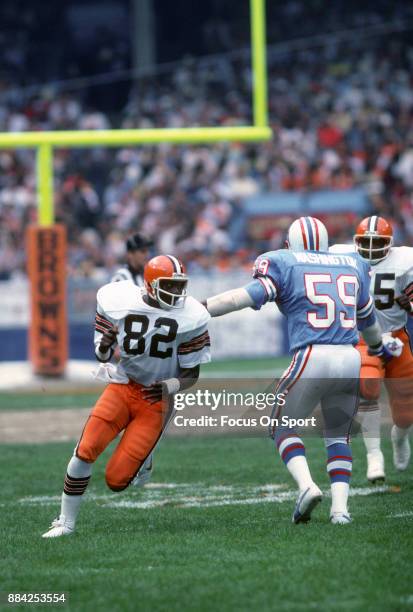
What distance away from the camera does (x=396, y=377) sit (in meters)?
7.44

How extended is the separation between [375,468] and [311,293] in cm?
179

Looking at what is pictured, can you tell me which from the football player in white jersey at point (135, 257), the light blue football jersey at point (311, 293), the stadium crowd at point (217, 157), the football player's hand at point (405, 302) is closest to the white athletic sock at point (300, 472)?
the light blue football jersey at point (311, 293)

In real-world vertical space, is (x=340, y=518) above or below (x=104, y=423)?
below

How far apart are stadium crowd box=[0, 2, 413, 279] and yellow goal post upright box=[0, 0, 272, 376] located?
2.68 metres

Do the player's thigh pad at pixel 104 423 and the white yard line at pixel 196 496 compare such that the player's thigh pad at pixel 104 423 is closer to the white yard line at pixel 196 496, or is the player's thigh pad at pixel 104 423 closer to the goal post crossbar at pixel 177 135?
the white yard line at pixel 196 496

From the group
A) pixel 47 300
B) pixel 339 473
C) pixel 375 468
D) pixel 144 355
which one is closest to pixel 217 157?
pixel 47 300

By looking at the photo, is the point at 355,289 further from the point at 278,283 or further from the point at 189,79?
the point at 189,79

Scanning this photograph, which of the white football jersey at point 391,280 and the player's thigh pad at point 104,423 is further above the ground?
the white football jersey at point 391,280

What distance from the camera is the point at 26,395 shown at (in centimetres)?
1314

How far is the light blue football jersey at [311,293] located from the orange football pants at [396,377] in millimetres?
1536

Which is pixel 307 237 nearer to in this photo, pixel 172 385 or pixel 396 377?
pixel 172 385

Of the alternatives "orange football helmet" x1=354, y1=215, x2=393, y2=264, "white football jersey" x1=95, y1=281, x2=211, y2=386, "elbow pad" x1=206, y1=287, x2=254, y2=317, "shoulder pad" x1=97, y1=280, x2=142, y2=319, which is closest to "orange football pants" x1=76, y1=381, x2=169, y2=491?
"white football jersey" x1=95, y1=281, x2=211, y2=386

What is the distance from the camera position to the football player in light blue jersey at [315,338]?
5680mm

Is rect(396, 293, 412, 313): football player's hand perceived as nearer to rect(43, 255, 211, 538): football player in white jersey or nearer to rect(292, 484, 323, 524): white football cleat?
rect(43, 255, 211, 538): football player in white jersey
